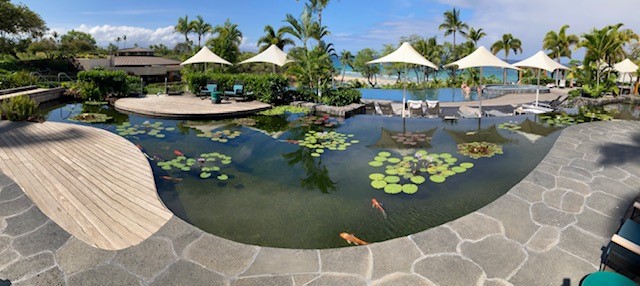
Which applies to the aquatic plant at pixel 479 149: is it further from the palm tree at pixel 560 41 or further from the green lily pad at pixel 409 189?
the palm tree at pixel 560 41

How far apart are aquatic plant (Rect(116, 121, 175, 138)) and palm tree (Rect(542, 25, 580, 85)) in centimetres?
2922

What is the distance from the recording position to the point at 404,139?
7.94 metres

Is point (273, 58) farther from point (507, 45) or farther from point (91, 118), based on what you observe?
point (507, 45)

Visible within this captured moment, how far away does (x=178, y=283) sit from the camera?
8.42ft

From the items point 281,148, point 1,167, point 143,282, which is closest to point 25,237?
point 143,282

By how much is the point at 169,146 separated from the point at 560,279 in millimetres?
7253

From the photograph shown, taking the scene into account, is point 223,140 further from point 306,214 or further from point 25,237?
point 25,237

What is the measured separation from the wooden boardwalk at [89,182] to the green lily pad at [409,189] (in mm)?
3309

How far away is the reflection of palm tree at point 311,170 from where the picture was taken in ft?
17.2

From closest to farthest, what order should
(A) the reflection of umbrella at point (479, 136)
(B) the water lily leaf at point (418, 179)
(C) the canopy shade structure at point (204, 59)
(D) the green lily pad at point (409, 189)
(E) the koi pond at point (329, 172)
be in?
(E) the koi pond at point (329, 172) < (D) the green lily pad at point (409, 189) < (B) the water lily leaf at point (418, 179) < (A) the reflection of umbrella at point (479, 136) < (C) the canopy shade structure at point (204, 59)

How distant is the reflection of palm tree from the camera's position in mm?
5242

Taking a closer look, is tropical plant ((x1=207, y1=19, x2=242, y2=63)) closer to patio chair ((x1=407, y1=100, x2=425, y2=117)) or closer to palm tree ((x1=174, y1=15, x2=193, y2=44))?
palm tree ((x1=174, y1=15, x2=193, y2=44))

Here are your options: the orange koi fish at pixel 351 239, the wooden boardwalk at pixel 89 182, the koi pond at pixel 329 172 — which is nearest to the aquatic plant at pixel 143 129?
the koi pond at pixel 329 172

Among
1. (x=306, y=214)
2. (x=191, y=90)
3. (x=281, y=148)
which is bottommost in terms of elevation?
(x=306, y=214)
